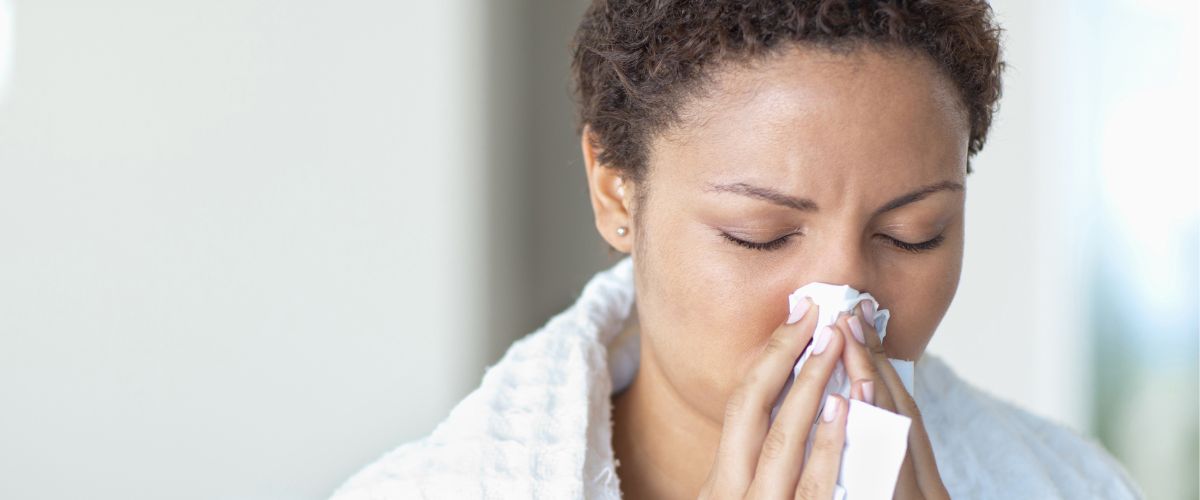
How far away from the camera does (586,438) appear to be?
130 centimetres

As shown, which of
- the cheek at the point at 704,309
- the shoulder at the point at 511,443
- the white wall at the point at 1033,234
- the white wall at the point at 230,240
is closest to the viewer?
the cheek at the point at 704,309

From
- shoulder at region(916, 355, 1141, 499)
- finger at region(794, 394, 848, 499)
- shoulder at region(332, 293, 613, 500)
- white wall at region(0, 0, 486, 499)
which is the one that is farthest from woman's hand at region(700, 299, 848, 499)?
white wall at region(0, 0, 486, 499)

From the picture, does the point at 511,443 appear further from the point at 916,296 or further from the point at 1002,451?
the point at 1002,451

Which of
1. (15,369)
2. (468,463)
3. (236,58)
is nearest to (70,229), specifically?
(15,369)

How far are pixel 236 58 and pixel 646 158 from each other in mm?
1858

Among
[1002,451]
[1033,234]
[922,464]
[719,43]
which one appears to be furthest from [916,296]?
[1033,234]

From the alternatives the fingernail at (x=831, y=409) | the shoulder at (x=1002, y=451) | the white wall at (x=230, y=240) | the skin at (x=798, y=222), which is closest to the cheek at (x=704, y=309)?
the skin at (x=798, y=222)

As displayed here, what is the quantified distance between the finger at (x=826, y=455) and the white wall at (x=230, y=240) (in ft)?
6.86

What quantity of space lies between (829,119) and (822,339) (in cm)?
21

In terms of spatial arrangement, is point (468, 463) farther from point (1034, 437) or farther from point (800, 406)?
point (1034, 437)

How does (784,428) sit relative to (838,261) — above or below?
below

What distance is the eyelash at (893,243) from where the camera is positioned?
111 cm

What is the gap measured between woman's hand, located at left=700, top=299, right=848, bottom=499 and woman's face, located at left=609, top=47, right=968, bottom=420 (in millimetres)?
50

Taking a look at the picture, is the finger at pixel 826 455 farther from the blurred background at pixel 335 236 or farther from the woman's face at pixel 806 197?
the blurred background at pixel 335 236
